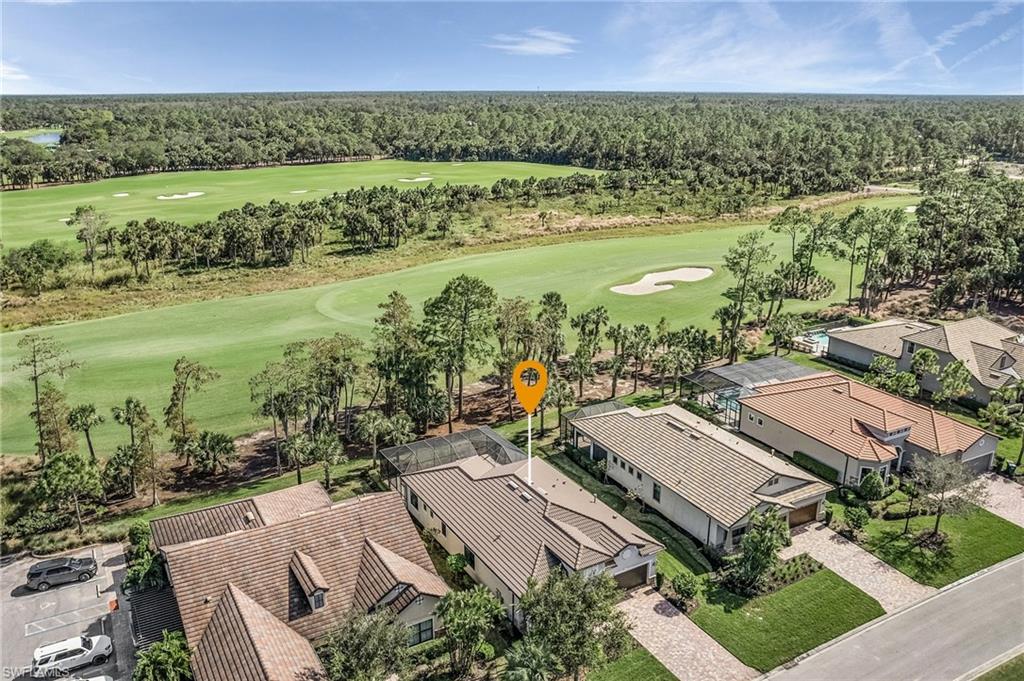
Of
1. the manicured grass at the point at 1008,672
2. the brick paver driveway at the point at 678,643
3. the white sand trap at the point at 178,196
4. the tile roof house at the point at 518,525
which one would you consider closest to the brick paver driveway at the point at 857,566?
the manicured grass at the point at 1008,672

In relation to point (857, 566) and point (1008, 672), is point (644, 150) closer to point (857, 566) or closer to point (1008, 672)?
point (857, 566)

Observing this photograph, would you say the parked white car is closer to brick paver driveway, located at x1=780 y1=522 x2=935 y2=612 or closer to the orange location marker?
the orange location marker

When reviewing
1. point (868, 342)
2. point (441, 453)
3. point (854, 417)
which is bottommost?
point (441, 453)

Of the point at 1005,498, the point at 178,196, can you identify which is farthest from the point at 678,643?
the point at 178,196

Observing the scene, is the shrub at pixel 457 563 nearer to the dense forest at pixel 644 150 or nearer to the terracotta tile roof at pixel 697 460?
the terracotta tile roof at pixel 697 460

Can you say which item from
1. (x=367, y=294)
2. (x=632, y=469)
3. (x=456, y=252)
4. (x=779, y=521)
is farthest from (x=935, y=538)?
(x=456, y=252)

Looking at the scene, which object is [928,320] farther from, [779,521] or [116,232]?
[116,232]
